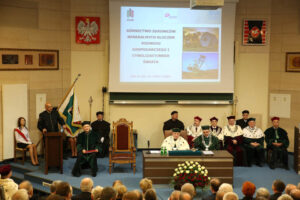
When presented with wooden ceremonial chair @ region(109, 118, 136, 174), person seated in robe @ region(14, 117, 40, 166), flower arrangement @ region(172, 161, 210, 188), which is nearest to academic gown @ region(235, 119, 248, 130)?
wooden ceremonial chair @ region(109, 118, 136, 174)

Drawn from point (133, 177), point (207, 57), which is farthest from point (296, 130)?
point (133, 177)

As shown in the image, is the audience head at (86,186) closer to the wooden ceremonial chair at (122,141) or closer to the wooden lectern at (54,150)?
the wooden lectern at (54,150)

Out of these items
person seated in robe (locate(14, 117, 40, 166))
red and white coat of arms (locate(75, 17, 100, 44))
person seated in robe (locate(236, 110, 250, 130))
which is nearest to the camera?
person seated in robe (locate(14, 117, 40, 166))

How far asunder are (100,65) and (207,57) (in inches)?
126

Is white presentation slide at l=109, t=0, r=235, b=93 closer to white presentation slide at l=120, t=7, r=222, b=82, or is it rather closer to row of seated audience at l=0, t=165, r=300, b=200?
white presentation slide at l=120, t=7, r=222, b=82

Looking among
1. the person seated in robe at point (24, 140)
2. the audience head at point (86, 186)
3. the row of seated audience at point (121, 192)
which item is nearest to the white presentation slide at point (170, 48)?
the person seated in robe at point (24, 140)

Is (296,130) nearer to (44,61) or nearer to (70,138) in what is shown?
(70,138)

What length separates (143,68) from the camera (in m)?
→ 12.7

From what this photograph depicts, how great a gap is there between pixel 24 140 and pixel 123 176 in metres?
2.93

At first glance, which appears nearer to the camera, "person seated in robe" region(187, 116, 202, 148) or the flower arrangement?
the flower arrangement

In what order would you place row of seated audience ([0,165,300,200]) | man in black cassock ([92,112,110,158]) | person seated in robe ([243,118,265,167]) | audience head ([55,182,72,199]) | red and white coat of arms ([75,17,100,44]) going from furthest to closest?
red and white coat of arms ([75,17,100,44]) < man in black cassock ([92,112,110,158]) < person seated in robe ([243,118,265,167]) < audience head ([55,182,72,199]) < row of seated audience ([0,165,300,200])

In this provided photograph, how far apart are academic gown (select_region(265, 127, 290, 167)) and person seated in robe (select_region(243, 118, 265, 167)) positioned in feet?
0.64

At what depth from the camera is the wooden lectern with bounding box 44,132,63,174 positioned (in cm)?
1041

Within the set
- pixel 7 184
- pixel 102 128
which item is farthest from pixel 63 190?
pixel 102 128
